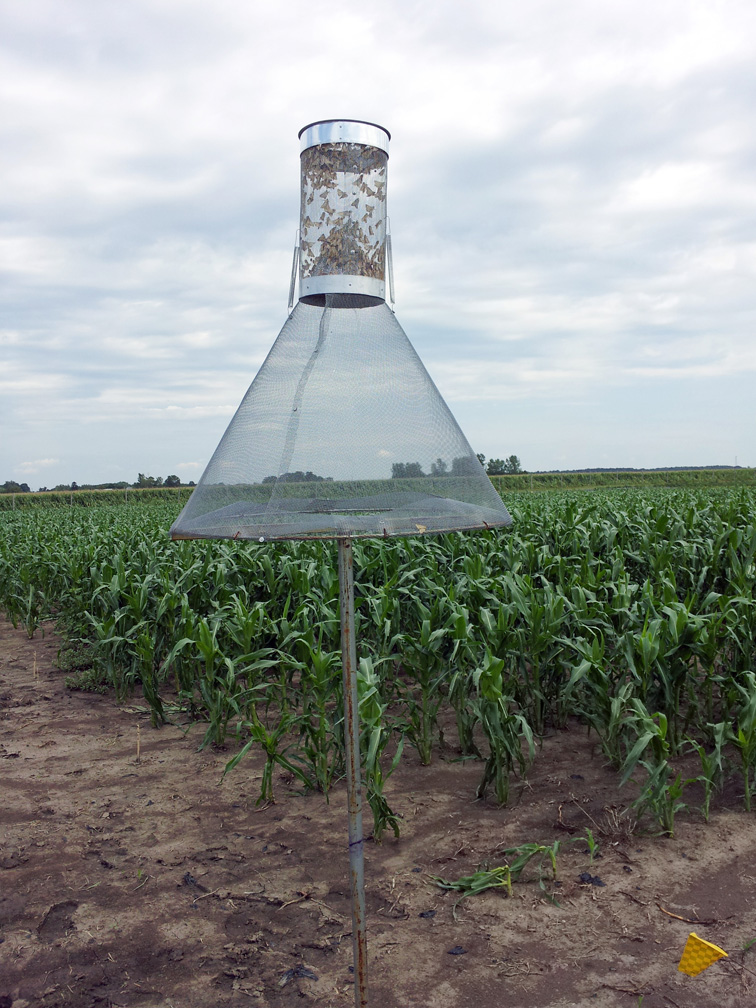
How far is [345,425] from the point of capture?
6.21 feet

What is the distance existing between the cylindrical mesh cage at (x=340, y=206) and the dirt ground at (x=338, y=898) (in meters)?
2.37

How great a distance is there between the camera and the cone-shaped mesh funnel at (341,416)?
1.88m

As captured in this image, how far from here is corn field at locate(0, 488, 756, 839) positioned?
12.1 ft

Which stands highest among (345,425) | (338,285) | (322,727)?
(338,285)

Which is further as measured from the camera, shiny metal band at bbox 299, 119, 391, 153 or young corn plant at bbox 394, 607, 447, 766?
young corn plant at bbox 394, 607, 447, 766

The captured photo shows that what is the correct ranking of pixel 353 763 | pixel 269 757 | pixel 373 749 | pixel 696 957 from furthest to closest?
pixel 269 757 < pixel 373 749 < pixel 696 957 < pixel 353 763

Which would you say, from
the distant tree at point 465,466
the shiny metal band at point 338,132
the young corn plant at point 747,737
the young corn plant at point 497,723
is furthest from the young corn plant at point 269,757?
the shiny metal band at point 338,132

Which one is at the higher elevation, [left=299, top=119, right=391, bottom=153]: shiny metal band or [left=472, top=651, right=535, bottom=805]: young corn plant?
[left=299, top=119, right=391, bottom=153]: shiny metal band

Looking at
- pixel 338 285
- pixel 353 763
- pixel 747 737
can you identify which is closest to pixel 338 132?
pixel 338 285

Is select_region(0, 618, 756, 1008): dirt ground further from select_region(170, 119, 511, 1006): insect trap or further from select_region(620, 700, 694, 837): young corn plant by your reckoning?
select_region(170, 119, 511, 1006): insect trap

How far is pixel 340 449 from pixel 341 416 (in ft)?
0.29

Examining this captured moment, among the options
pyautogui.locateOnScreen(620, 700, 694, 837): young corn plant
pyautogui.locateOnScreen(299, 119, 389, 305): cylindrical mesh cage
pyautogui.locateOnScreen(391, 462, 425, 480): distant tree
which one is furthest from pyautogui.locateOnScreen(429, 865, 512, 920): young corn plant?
pyautogui.locateOnScreen(299, 119, 389, 305): cylindrical mesh cage

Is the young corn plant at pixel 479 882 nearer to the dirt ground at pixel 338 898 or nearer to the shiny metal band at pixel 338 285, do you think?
the dirt ground at pixel 338 898

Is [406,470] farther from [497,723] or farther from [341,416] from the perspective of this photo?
[497,723]
